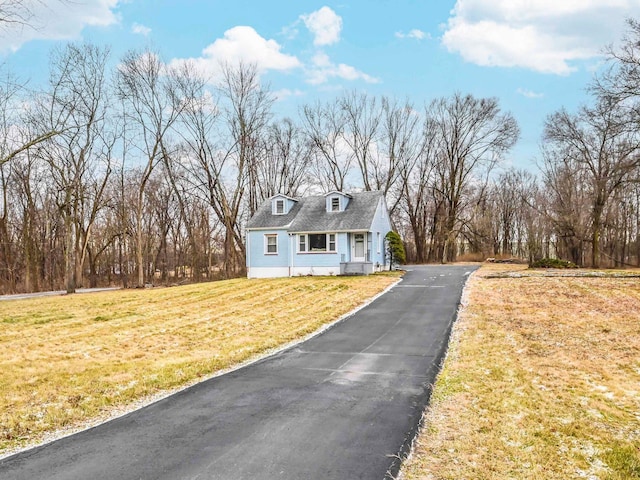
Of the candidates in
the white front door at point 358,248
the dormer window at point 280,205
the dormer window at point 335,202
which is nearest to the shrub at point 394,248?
the white front door at point 358,248

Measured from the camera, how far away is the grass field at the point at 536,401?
4.07m

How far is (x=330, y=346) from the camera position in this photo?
9.45 metres

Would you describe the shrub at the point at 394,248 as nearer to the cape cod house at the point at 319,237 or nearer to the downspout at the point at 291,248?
the cape cod house at the point at 319,237

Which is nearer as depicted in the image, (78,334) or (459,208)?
(78,334)

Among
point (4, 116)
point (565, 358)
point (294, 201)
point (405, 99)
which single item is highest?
point (405, 99)

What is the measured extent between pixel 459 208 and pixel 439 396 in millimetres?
37126

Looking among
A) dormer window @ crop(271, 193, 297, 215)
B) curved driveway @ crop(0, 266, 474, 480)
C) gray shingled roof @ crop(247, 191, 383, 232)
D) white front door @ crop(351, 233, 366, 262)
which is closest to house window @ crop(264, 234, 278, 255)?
gray shingled roof @ crop(247, 191, 383, 232)

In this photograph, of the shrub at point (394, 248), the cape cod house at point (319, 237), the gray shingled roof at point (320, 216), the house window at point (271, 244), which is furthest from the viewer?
the shrub at point (394, 248)

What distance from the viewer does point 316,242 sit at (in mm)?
25531

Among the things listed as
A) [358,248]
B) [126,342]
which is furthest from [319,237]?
[126,342]

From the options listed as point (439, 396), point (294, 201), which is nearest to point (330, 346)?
point (439, 396)

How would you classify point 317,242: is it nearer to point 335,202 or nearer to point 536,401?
point 335,202

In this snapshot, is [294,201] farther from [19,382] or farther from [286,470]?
[286,470]

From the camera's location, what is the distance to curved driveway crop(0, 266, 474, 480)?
Result: 4.06 m
